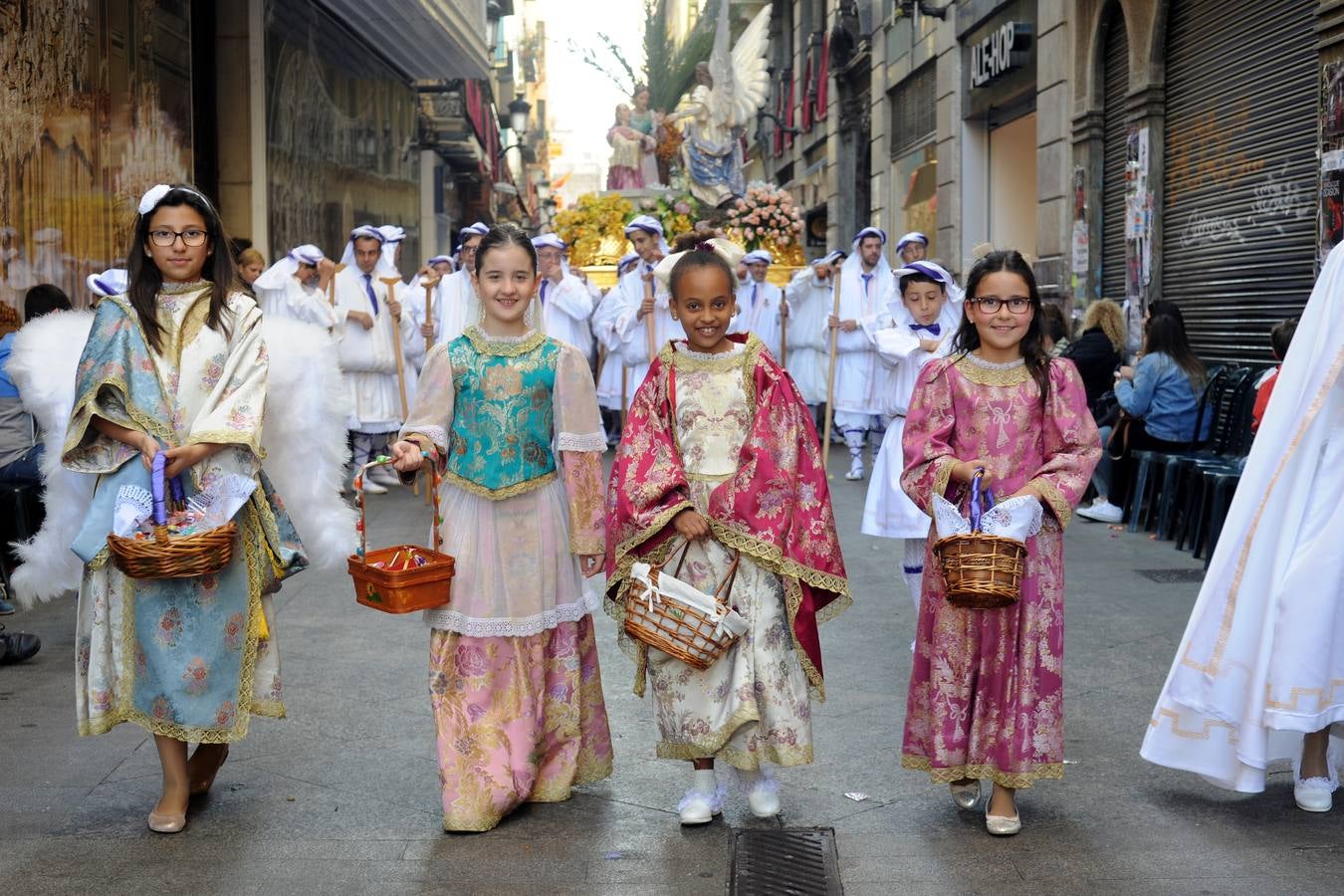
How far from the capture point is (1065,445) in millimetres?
4645

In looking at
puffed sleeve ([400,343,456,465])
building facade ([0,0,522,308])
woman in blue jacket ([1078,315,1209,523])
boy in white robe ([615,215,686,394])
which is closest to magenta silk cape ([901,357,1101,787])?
puffed sleeve ([400,343,456,465])

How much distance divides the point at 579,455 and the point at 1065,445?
1.44 metres

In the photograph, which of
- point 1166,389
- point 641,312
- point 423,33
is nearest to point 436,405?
point 1166,389

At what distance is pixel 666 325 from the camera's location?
14.8 meters

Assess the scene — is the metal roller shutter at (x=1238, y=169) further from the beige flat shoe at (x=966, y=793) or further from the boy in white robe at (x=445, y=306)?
the beige flat shoe at (x=966, y=793)

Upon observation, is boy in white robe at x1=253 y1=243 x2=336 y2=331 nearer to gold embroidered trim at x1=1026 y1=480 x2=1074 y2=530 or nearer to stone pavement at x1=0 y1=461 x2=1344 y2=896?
stone pavement at x1=0 y1=461 x2=1344 y2=896

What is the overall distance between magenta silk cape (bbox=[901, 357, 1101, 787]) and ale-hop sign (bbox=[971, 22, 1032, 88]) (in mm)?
12992

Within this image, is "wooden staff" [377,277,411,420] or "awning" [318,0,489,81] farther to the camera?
"awning" [318,0,489,81]

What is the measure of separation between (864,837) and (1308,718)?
1.30m

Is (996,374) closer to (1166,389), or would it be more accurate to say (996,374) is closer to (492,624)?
(492,624)

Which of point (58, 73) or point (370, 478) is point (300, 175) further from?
point (58, 73)

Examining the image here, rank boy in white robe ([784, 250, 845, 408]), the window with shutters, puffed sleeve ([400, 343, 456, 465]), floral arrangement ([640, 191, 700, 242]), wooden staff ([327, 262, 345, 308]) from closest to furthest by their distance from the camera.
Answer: puffed sleeve ([400, 343, 456, 465])
wooden staff ([327, 262, 345, 308])
boy in white robe ([784, 250, 845, 408])
floral arrangement ([640, 191, 700, 242])
the window with shutters

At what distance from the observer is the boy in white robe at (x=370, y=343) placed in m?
13.4

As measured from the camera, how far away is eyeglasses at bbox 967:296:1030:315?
4.68 meters
